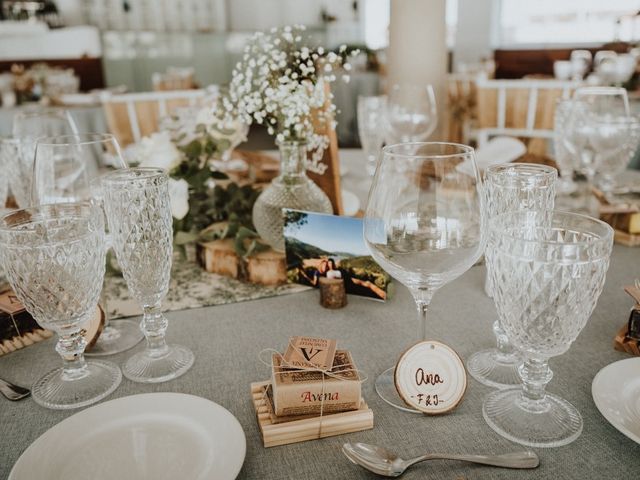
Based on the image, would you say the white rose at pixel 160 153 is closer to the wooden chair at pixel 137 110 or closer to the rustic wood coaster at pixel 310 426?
the rustic wood coaster at pixel 310 426

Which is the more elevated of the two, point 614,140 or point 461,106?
point 614,140

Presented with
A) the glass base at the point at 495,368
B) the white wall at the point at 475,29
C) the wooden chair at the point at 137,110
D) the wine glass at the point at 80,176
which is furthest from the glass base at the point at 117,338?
the white wall at the point at 475,29

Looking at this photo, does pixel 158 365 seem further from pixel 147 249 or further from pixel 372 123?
pixel 372 123

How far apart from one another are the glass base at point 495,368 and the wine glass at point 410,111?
995 mm

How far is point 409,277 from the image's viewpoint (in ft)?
2.31

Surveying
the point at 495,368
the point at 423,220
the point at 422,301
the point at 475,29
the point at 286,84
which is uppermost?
the point at 475,29

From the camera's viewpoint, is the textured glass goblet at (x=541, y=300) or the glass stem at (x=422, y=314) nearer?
the textured glass goblet at (x=541, y=300)

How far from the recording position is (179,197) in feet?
3.64

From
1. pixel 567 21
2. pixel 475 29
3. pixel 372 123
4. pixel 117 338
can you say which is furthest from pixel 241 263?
pixel 475 29

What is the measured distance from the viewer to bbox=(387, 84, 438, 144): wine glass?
1628mm

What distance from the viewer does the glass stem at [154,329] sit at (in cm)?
82

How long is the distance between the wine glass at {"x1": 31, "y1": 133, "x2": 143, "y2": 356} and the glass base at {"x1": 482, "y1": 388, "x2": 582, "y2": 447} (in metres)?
0.55

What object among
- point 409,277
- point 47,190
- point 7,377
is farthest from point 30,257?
point 409,277

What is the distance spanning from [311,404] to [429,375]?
5.9 inches
